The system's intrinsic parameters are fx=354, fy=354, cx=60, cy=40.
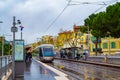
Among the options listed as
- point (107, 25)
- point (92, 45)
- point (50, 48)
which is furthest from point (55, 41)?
point (50, 48)

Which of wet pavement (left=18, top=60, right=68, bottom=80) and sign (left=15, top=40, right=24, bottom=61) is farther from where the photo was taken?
sign (left=15, top=40, right=24, bottom=61)

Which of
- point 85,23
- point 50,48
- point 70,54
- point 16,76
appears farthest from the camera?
point 85,23

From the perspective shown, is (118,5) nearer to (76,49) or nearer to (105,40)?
(76,49)

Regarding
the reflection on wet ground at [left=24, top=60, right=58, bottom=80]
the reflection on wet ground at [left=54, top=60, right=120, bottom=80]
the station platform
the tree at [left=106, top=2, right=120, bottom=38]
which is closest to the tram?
the reflection on wet ground at [left=54, top=60, right=120, bottom=80]

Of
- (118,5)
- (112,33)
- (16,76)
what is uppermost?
(118,5)

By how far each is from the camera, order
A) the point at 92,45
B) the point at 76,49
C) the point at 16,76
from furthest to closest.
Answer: the point at 92,45 → the point at 76,49 → the point at 16,76

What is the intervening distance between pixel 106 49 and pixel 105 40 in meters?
3.38

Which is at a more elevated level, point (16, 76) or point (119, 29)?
point (119, 29)

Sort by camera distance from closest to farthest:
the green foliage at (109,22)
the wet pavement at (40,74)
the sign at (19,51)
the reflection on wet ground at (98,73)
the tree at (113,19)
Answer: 1. the wet pavement at (40,74)
2. the sign at (19,51)
3. the reflection on wet ground at (98,73)
4. the tree at (113,19)
5. the green foliage at (109,22)

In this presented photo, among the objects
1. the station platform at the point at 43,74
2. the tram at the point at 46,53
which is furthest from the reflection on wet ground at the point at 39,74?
the tram at the point at 46,53

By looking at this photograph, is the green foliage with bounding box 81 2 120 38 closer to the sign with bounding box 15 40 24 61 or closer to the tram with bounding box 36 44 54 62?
the tram with bounding box 36 44 54 62

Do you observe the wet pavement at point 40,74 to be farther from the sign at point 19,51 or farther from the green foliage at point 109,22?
the green foliage at point 109,22

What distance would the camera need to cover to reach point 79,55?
69625 mm

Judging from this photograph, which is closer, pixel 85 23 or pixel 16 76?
pixel 16 76
